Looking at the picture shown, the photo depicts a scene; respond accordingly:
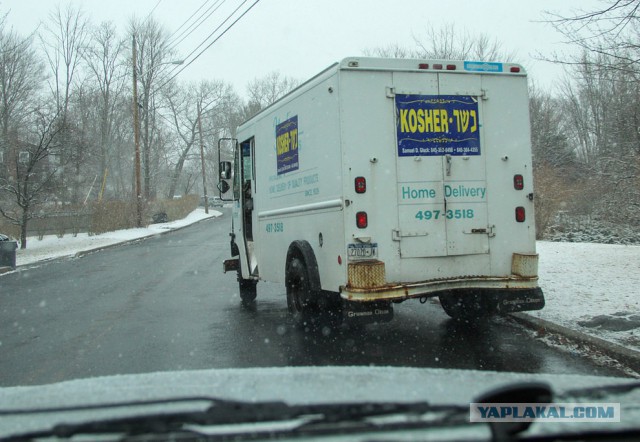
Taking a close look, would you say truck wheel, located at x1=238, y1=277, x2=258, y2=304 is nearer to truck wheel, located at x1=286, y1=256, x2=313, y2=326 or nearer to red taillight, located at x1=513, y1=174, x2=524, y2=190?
truck wheel, located at x1=286, y1=256, x2=313, y2=326

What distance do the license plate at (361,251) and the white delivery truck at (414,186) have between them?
0.01 metres

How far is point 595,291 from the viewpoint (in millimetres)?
8492

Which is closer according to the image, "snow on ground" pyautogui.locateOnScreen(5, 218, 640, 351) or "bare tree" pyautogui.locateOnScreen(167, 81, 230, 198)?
"snow on ground" pyautogui.locateOnScreen(5, 218, 640, 351)

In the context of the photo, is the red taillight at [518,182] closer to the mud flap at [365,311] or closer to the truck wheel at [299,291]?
the mud flap at [365,311]

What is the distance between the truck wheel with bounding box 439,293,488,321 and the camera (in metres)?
7.05

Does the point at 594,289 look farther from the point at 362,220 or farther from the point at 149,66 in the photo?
the point at 149,66

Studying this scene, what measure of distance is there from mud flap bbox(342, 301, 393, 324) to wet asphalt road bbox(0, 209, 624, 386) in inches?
14.7

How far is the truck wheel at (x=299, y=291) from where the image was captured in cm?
709

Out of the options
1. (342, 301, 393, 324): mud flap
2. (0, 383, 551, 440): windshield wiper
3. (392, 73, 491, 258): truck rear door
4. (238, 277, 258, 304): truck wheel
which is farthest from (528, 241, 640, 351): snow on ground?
(238, 277, 258, 304): truck wheel

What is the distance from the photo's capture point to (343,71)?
20.1 ft

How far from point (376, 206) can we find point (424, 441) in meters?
4.49

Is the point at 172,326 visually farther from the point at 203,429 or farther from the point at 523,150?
the point at 203,429

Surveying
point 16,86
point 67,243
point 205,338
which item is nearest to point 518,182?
point 205,338

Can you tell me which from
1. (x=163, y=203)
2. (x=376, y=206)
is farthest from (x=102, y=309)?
(x=163, y=203)
